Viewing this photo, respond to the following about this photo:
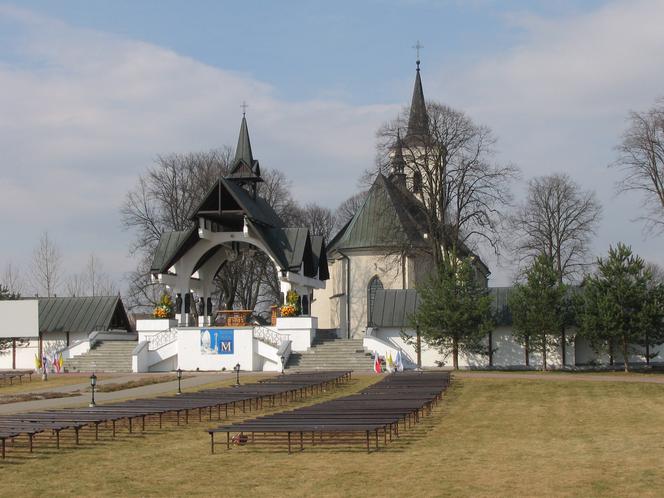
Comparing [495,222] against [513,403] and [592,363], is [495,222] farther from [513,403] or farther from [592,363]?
[513,403]

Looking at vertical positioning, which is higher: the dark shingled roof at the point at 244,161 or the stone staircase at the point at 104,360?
the dark shingled roof at the point at 244,161

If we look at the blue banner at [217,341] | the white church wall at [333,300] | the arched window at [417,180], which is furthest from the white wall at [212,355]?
the white church wall at [333,300]

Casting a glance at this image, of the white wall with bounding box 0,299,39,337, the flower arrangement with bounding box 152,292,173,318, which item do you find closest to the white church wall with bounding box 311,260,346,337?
the flower arrangement with bounding box 152,292,173,318

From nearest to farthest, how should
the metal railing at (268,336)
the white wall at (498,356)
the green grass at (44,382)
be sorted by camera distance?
1. the green grass at (44,382)
2. the white wall at (498,356)
3. the metal railing at (268,336)

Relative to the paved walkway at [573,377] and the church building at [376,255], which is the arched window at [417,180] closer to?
the church building at [376,255]

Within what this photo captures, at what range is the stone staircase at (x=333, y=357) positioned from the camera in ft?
136

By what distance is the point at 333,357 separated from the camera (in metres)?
42.4

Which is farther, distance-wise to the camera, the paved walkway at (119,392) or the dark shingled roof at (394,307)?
the dark shingled roof at (394,307)

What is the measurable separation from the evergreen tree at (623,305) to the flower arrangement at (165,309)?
2100cm

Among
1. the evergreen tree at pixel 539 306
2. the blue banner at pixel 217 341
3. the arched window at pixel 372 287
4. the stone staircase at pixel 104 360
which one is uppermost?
the arched window at pixel 372 287

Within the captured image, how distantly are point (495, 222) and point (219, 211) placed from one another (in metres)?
14.7

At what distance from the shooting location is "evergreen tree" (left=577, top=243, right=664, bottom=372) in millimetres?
37906

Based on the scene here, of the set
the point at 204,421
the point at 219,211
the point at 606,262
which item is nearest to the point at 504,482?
the point at 204,421

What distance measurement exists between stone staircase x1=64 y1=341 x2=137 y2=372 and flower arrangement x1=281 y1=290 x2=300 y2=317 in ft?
25.9
